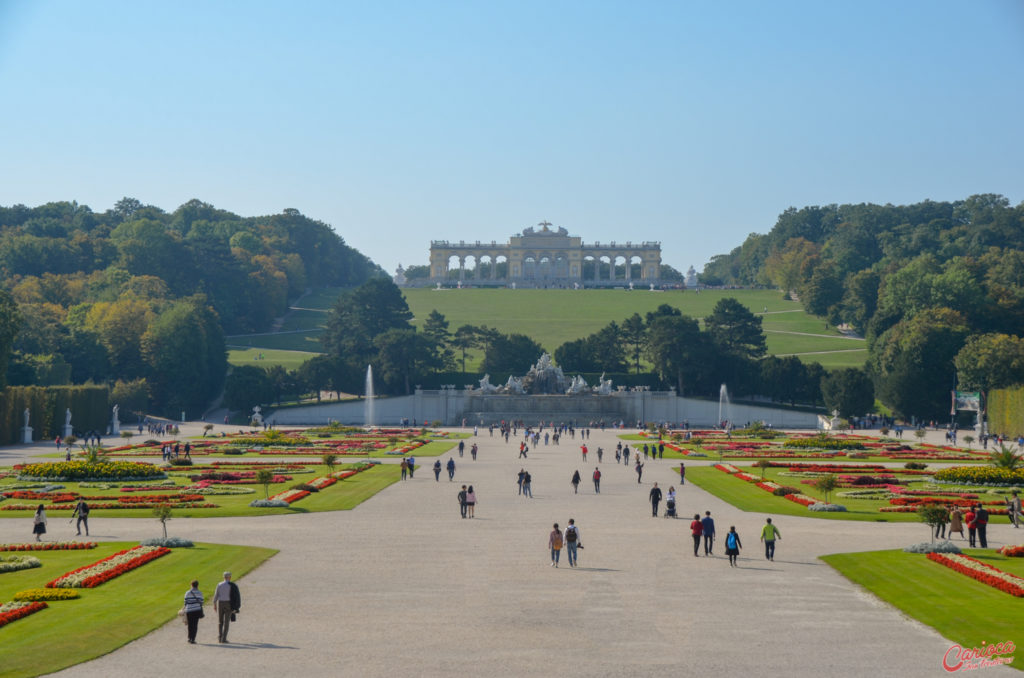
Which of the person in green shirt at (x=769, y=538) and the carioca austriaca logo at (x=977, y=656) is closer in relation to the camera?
the carioca austriaca logo at (x=977, y=656)

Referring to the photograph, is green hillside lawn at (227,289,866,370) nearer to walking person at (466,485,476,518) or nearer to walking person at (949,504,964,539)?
walking person at (466,485,476,518)

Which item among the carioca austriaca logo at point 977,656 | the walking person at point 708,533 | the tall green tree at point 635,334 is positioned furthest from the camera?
the tall green tree at point 635,334

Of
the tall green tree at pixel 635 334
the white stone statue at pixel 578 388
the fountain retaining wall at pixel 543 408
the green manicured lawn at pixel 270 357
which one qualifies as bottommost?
the fountain retaining wall at pixel 543 408

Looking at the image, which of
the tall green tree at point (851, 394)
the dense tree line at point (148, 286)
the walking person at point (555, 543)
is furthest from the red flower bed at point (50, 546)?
the tall green tree at point (851, 394)

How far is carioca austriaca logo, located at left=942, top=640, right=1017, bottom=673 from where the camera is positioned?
15.7 metres

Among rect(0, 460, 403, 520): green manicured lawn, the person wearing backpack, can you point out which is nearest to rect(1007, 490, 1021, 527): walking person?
the person wearing backpack

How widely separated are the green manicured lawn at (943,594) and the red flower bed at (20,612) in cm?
1288

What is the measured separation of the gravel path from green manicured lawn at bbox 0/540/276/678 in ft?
1.18

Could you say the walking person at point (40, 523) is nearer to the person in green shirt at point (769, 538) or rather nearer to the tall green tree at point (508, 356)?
the person in green shirt at point (769, 538)

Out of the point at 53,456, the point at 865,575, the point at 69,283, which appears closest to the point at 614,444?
the point at 53,456

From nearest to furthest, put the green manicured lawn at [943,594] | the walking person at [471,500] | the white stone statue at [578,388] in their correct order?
the green manicured lawn at [943,594] → the walking person at [471,500] → the white stone statue at [578,388]

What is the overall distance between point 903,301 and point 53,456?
7422 cm

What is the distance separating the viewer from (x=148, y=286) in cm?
11425

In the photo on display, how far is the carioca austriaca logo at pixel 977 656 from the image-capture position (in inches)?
616
